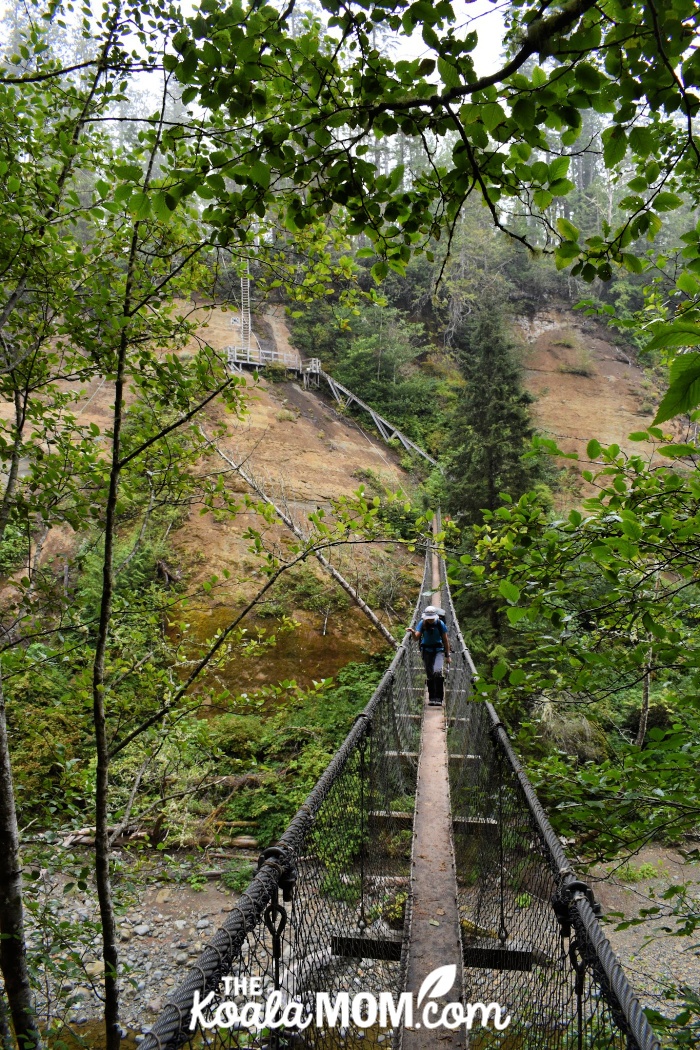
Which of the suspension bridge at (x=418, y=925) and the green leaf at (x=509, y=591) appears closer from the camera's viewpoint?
the suspension bridge at (x=418, y=925)

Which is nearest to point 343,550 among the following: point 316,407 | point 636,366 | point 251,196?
point 316,407

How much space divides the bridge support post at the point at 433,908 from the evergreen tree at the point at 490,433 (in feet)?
19.3

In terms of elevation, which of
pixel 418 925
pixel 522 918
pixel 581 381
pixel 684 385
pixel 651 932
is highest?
pixel 581 381

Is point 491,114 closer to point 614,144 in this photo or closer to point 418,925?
point 614,144

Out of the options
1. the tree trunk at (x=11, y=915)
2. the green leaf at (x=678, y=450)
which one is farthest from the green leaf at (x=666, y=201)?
the tree trunk at (x=11, y=915)

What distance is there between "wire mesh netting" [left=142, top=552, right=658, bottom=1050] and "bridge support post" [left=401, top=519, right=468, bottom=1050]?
60 mm

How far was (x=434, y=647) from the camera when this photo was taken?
507 cm

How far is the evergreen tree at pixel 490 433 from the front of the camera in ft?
30.9

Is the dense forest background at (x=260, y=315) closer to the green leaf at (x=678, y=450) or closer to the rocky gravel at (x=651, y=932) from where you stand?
the green leaf at (x=678, y=450)

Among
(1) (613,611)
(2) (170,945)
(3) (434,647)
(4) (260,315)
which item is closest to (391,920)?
(2) (170,945)

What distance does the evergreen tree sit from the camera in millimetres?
9422

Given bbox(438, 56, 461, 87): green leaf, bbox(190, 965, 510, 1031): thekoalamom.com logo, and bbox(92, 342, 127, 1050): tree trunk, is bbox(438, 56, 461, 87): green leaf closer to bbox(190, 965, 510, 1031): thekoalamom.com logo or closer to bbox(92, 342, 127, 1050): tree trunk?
bbox(92, 342, 127, 1050): tree trunk

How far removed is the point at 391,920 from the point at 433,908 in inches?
65.8

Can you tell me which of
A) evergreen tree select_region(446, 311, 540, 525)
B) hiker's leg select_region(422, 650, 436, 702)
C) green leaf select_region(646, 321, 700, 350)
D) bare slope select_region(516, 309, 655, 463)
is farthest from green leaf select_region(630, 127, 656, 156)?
bare slope select_region(516, 309, 655, 463)
